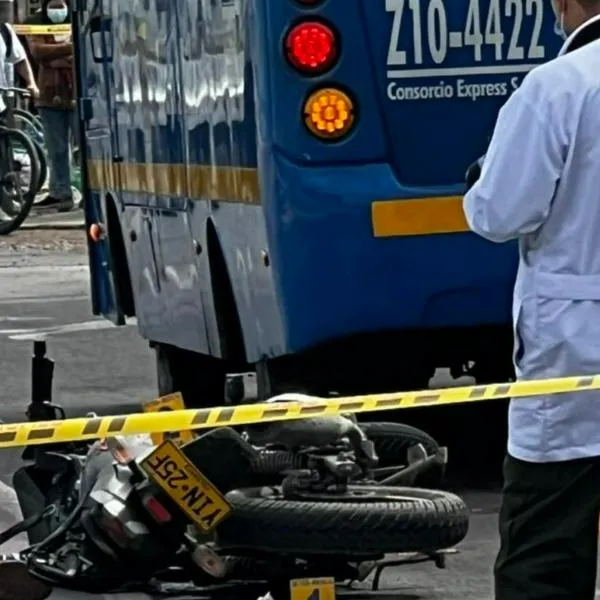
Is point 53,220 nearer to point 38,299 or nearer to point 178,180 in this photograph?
point 38,299

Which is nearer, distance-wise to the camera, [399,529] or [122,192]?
[399,529]

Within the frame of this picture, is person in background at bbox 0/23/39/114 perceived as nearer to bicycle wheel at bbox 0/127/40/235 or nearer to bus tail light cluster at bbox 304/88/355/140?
bicycle wheel at bbox 0/127/40/235

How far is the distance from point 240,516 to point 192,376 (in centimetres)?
407

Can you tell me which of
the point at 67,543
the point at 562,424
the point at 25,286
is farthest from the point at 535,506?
the point at 25,286

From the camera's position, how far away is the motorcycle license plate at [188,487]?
19.8ft

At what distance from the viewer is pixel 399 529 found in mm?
6059

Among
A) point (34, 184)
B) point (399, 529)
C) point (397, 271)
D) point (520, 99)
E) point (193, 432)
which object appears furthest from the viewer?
point (34, 184)

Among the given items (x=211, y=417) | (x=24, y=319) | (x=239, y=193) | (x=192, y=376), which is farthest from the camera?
(x=24, y=319)

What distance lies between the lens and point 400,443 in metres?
6.68

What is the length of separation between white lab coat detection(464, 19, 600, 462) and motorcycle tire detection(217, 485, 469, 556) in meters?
1.13

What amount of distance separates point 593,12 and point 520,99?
0.27 metres

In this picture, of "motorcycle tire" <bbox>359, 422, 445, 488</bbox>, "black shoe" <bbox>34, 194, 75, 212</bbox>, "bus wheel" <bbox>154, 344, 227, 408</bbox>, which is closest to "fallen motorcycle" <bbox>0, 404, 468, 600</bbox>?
"motorcycle tire" <bbox>359, 422, 445, 488</bbox>

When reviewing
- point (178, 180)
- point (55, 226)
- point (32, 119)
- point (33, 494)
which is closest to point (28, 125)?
point (32, 119)

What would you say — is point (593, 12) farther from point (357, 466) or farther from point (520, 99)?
point (357, 466)
